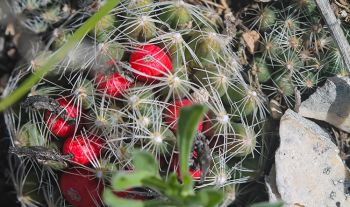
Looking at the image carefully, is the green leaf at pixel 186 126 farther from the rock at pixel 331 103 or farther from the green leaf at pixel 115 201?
the rock at pixel 331 103

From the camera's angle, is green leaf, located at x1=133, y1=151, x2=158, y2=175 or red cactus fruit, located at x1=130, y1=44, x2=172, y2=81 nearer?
green leaf, located at x1=133, y1=151, x2=158, y2=175

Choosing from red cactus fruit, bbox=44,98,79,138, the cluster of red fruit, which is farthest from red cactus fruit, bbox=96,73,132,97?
red cactus fruit, bbox=44,98,79,138

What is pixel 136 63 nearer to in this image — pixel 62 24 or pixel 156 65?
pixel 156 65

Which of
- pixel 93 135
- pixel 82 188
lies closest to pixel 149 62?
pixel 93 135

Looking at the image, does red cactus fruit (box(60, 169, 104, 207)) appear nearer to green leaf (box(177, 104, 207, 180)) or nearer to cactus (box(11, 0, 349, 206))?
cactus (box(11, 0, 349, 206))

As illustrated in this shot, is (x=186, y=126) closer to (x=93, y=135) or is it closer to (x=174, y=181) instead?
(x=174, y=181)

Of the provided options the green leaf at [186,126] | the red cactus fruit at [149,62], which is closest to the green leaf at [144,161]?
the green leaf at [186,126]

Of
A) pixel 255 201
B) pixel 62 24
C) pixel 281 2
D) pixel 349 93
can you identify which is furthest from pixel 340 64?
pixel 62 24
